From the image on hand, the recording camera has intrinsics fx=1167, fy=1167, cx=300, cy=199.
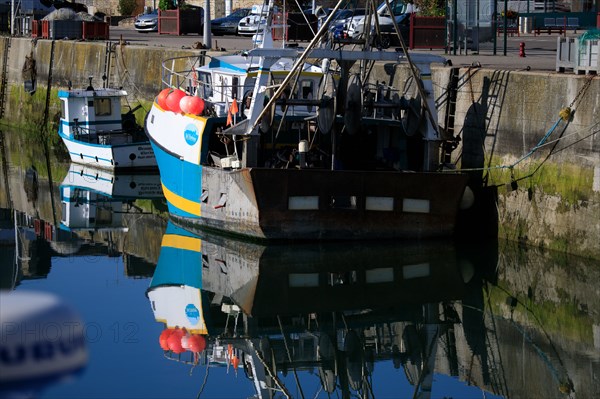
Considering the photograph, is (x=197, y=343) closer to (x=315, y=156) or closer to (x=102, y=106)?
(x=315, y=156)

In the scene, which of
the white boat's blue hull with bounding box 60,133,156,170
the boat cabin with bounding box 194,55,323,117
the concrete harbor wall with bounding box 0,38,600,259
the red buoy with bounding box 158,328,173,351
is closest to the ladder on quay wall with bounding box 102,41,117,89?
the white boat's blue hull with bounding box 60,133,156,170

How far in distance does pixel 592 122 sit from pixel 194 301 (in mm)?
5491

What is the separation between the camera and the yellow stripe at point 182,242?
55.6ft

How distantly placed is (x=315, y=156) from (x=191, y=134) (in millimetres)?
1922

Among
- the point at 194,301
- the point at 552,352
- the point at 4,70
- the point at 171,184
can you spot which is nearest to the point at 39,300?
the point at 552,352

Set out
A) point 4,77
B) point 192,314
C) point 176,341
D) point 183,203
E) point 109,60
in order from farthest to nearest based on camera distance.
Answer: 1. point 4,77
2. point 109,60
3. point 183,203
4. point 192,314
5. point 176,341

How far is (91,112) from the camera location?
25.3 meters

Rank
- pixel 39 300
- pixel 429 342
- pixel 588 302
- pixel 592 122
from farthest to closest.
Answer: pixel 592 122 < pixel 588 302 < pixel 429 342 < pixel 39 300

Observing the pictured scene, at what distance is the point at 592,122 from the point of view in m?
14.8

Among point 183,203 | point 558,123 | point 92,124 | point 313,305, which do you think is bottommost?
point 313,305

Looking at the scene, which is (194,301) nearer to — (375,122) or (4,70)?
(375,122)

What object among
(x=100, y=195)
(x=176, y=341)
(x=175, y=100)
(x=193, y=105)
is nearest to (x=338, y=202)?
(x=193, y=105)

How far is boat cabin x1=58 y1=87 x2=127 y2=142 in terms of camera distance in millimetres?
25172

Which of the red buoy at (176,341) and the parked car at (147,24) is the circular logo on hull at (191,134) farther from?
the parked car at (147,24)
